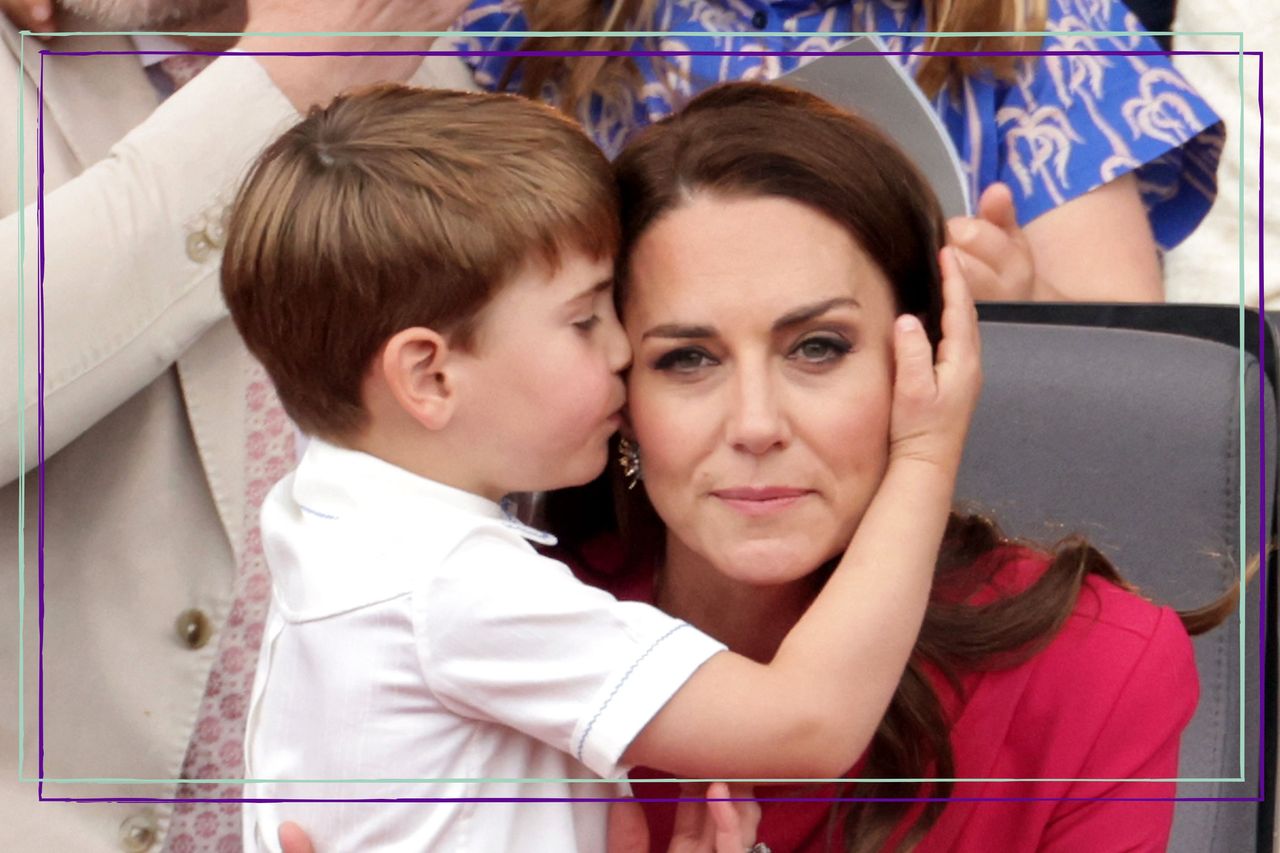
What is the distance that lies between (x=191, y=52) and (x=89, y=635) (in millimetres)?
259

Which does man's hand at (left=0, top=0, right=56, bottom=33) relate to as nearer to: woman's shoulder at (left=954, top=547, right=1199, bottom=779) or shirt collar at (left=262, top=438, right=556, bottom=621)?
shirt collar at (left=262, top=438, right=556, bottom=621)

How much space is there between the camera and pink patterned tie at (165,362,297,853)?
2.36 feet

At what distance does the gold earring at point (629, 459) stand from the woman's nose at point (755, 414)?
5 centimetres

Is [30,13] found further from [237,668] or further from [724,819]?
[724,819]

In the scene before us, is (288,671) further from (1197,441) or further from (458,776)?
(1197,441)

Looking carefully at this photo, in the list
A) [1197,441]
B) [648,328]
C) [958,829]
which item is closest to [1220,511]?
[1197,441]

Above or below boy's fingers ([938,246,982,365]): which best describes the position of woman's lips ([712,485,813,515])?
below

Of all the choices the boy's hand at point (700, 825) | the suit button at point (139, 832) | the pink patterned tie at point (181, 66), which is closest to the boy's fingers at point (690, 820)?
the boy's hand at point (700, 825)

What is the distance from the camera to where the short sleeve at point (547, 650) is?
0.64 meters

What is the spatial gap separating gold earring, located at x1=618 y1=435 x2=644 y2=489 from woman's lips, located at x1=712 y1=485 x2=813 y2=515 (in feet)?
0.14

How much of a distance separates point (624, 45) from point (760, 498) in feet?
0.71

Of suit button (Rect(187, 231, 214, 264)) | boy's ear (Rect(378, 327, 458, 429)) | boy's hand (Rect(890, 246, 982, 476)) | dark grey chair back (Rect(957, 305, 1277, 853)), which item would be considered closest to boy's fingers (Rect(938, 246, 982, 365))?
boy's hand (Rect(890, 246, 982, 476))

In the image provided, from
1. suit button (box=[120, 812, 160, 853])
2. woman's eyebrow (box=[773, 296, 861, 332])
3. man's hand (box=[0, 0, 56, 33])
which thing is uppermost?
man's hand (box=[0, 0, 56, 33])

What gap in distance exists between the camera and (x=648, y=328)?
2.26 ft
